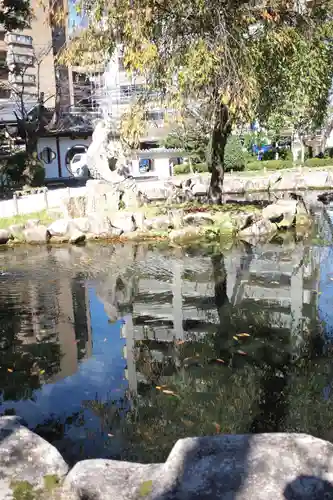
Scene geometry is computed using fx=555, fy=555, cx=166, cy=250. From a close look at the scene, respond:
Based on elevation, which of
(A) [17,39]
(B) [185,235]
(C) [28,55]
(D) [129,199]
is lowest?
(B) [185,235]

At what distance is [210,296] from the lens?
898cm

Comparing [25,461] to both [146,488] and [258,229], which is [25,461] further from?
[258,229]

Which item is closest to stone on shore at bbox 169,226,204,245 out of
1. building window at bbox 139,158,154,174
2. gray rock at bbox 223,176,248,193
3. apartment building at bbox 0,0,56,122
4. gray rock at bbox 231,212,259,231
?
gray rock at bbox 231,212,259,231

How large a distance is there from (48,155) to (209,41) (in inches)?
1054

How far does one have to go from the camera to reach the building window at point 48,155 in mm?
38469

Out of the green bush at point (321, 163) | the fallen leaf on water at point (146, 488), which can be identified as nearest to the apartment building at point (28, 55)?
the green bush at point (321, 163)

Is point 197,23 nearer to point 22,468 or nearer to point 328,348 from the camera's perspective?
point 328,348

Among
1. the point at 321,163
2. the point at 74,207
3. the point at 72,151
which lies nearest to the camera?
the point at 74,207

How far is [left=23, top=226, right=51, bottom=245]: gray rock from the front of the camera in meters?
14.4

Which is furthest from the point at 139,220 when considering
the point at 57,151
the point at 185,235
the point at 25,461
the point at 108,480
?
the point at 57,151

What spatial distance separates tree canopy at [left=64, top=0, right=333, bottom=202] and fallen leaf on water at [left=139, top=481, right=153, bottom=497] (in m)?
10.8

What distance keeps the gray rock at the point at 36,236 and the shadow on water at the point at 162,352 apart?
118 inches

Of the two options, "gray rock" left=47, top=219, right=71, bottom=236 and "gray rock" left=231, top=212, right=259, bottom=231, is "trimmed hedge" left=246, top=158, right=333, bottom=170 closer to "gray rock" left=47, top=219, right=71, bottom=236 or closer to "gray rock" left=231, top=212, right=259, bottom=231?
"gray rock" left=231, top=212, right=259, bottom=231

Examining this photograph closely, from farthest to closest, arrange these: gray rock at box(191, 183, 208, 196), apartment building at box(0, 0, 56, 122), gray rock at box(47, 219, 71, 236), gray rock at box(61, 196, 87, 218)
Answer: apartment building at box(0, 0, 56, 122) < gray rock at box(191, 183, 208, 196) < gray rock at box(61, 196, 87, 218) < gray rock at box(47, 219, 71, 236)
